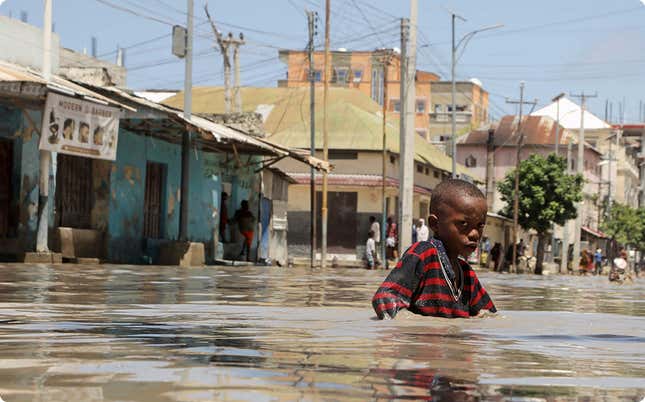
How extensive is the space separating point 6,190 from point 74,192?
7.70 ft

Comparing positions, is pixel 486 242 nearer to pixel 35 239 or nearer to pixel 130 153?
pixel 130 153

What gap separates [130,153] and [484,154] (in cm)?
6653

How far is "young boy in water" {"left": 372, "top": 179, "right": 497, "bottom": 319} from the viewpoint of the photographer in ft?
20.5

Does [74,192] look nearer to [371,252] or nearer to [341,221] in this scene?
[371,252]

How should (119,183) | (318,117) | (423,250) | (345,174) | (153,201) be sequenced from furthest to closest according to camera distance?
(318,117)
(345,174)
(153,201)
(119,183)
(423,250)

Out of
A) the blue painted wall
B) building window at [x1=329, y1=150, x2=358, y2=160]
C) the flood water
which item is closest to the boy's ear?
the flood water

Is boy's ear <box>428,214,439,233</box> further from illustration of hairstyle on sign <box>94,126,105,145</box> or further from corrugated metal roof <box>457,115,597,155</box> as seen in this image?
corrugated metal roof <box>457,115,597,155</box>

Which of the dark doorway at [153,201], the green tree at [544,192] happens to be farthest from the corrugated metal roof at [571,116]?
the dark doorway at [153,201]

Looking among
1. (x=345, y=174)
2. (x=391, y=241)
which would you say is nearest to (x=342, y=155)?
(x=345, y=174)

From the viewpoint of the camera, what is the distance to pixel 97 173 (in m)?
→ 23.4

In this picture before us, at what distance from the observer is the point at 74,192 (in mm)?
22844

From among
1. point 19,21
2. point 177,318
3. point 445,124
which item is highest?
point 445,124

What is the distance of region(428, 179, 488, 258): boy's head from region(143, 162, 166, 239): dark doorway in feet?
65.3

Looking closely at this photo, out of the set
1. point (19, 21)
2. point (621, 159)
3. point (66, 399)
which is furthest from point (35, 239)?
point (621, 159)
